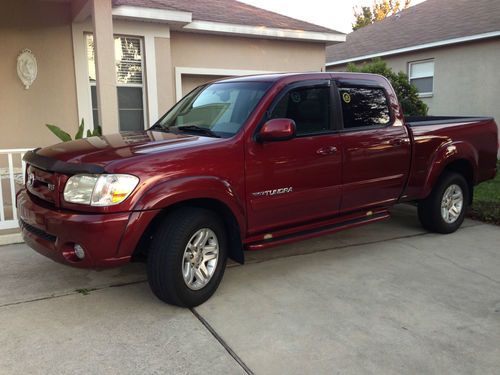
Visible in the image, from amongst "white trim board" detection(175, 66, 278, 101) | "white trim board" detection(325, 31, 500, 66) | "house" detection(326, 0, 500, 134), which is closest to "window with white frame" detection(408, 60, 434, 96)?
"house" detection(326, 0, 500, 134)

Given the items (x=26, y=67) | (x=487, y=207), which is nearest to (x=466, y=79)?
(x=487, y=207)

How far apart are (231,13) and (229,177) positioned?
754 centimetres

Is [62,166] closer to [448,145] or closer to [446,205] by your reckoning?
[448,145]

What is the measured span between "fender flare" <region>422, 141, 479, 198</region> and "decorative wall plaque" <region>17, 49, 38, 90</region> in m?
6.61

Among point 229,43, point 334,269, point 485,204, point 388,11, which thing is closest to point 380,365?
point 334,269

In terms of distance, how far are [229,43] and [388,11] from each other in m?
32.0

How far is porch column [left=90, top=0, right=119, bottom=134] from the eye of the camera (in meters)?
6.88

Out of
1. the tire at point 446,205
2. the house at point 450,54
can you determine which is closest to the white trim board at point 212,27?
the tire at point 446,205

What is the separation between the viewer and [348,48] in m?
19.8

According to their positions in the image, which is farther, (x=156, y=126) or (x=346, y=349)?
(x=156, y=126)

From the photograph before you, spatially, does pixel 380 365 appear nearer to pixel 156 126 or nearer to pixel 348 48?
pixel 156 126

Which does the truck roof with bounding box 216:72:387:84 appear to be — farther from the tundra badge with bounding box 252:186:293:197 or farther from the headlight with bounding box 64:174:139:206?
the headlight with bounding box 64:174:139:206

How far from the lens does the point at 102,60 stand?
22.9 ft

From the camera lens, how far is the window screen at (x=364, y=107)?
5078 millimetres
